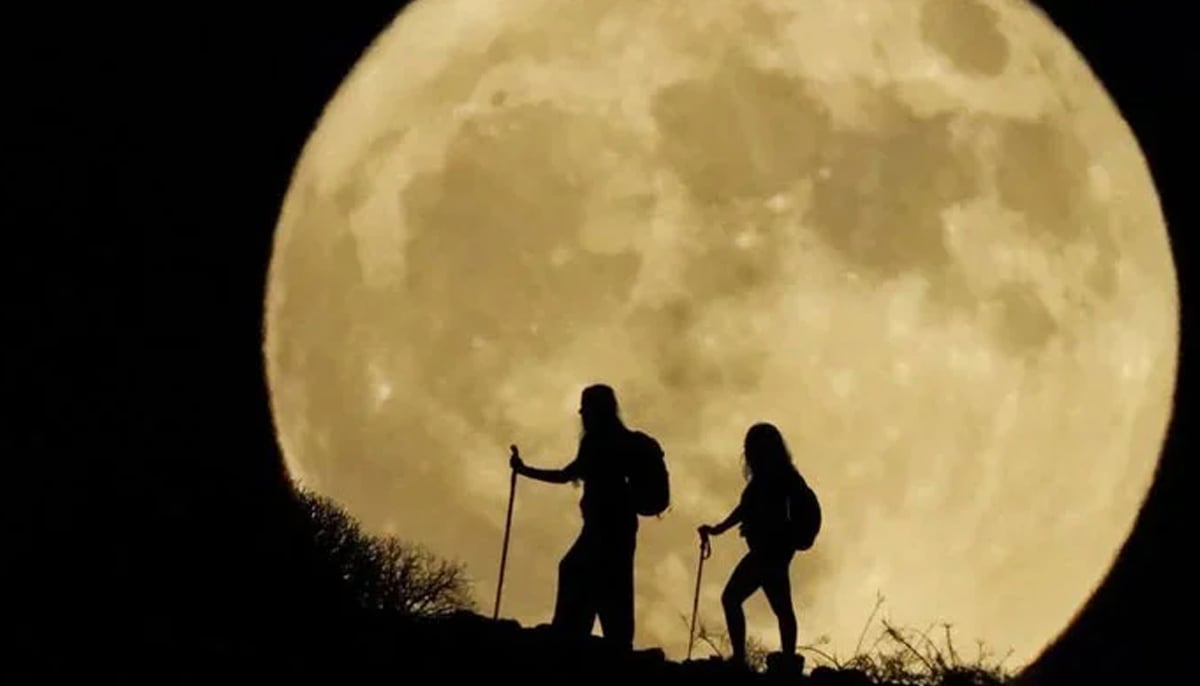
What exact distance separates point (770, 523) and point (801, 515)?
21 cm

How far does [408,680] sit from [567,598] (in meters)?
2.59

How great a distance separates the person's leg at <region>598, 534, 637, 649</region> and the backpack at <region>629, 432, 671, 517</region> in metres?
0.27

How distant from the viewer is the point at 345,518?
24359mm

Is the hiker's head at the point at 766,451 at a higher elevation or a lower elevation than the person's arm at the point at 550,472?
higher

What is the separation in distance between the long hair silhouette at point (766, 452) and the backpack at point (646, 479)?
65 cm

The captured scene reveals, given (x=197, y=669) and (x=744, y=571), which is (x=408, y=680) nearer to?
(x=197, y=669)

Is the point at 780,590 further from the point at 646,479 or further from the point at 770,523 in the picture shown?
the point at 646,479

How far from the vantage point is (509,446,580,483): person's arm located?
41.8ft

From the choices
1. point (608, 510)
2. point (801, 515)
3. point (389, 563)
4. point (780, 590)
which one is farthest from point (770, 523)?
point (389, 563)

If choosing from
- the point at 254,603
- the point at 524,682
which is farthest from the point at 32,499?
the point at 524,682

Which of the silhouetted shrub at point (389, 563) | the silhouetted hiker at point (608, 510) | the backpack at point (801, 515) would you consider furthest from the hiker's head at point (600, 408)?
the silhouetted shrub at point (389, 563)

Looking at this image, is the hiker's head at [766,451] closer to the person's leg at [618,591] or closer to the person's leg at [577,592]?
the person's leg at [618,591]

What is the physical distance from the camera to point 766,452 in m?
12.9

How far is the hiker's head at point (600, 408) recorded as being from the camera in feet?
41.5
